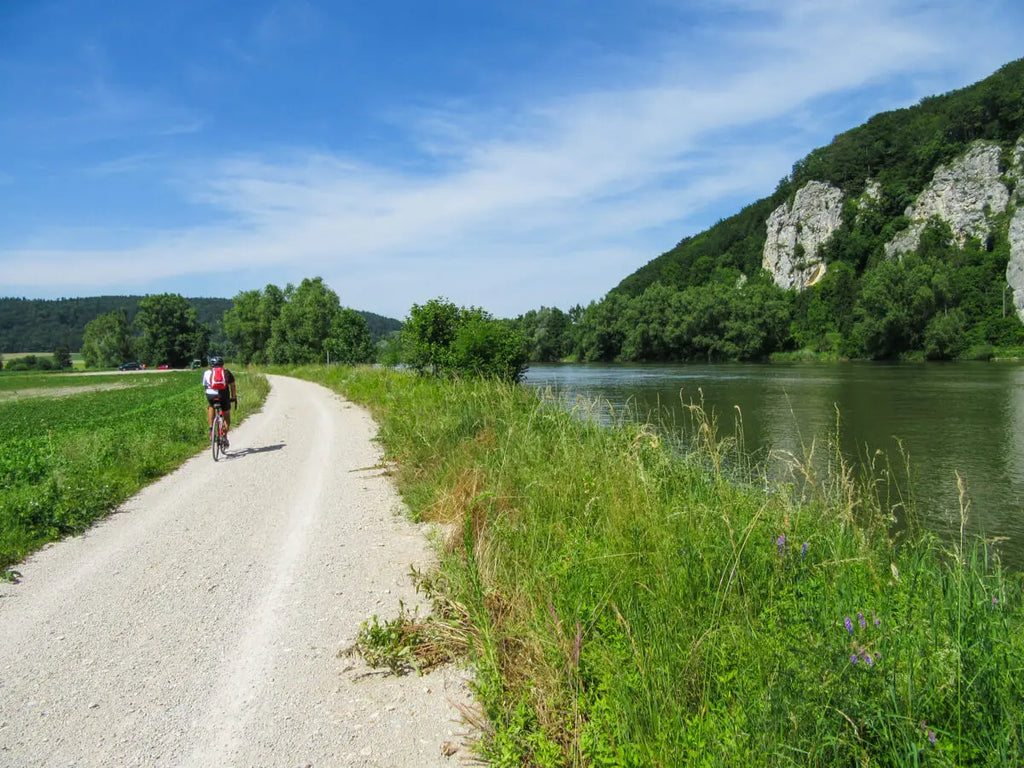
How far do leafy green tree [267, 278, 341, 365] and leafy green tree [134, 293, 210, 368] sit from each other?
111 feet

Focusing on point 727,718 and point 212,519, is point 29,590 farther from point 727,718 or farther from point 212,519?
point 727,718

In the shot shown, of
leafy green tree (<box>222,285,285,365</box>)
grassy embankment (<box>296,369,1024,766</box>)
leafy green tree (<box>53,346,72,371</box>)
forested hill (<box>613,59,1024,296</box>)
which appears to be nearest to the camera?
grassy embankment (<box>296,369,1024,766</box>)

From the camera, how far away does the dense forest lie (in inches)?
2753

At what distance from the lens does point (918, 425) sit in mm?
20328

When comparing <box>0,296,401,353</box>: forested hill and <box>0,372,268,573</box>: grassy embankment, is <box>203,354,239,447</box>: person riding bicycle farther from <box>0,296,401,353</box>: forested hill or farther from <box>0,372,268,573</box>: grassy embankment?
<box>0,296,401,353</box>: forested hill

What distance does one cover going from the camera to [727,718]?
2.41 meters

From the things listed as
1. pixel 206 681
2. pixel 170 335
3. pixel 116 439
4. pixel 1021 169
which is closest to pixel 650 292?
pixel 1021 169

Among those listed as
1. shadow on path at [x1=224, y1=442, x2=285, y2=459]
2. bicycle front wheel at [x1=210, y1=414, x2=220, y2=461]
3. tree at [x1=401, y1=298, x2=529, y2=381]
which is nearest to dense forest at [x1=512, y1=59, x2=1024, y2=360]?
tree at [x1=401, y1=298, x2=529, y2=381]

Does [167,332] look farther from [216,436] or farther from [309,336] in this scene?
[216,436]

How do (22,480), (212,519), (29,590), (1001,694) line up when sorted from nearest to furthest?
(1001,694), (29,590), (212,519), (22,480)

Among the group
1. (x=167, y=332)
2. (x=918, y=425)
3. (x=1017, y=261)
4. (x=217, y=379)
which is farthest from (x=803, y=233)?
(x=217, y=379)

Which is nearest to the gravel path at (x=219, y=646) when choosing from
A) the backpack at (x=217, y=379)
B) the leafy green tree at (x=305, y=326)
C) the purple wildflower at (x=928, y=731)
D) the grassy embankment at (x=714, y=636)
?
the grassy embankment at (x=714, y=636)

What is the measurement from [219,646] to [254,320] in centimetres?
8924

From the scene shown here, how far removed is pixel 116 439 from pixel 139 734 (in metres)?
9.60
